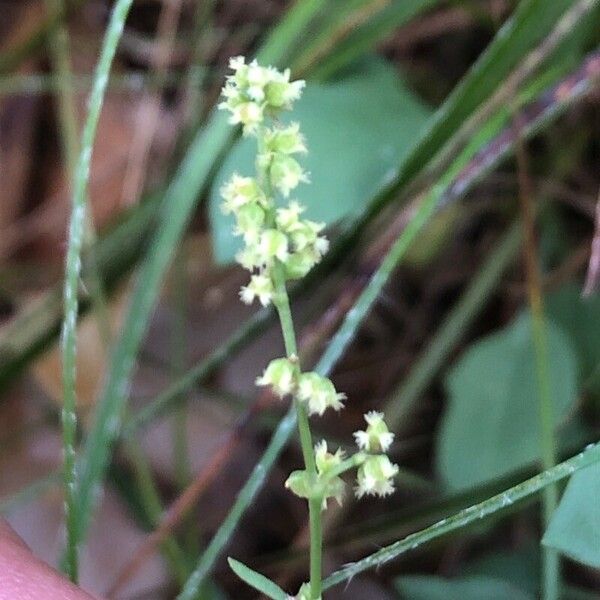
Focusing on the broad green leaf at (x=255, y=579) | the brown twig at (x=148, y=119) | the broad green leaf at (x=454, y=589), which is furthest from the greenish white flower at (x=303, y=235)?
the brown twig at (x=148, y=119)

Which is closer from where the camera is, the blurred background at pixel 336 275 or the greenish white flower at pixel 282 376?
the greenish white flower at pixel 282 376

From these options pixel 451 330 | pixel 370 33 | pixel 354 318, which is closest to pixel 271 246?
pixel 354 318

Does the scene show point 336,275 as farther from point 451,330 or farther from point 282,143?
point 282,143

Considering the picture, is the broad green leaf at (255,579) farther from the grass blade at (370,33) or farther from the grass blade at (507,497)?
the grass blade at (370,33)

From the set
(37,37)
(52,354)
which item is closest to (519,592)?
(52,354)

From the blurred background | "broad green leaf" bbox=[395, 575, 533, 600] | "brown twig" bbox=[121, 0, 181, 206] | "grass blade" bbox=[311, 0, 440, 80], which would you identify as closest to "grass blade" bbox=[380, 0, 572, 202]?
the blurred background

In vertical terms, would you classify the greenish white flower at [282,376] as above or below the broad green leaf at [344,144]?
below

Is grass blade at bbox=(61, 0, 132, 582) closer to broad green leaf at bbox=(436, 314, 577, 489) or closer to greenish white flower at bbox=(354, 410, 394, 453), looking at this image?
greenish white flower at bbox=(354, 410, 394, 453)
